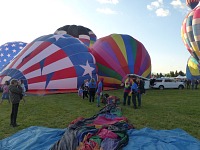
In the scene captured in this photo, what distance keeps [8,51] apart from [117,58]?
1058 centimetres

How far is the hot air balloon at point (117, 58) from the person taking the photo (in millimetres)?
19156

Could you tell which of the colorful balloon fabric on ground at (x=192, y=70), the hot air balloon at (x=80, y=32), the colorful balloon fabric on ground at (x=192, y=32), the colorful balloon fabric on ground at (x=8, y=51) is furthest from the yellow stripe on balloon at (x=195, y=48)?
the colorful balloon fabric on ground at (x=8, y=51)

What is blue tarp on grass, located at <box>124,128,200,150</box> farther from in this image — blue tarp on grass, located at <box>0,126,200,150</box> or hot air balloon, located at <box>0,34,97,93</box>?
hot air balloon, located at <box>0,34,97,93</box>

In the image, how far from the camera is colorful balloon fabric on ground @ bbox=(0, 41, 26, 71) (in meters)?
22.7

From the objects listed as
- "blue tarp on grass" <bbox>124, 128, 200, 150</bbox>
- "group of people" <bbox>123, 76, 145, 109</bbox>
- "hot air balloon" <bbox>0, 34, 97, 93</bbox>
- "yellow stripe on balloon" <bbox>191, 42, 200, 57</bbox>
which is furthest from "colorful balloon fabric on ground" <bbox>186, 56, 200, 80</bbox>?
"blue tarp on grass" <bbox>124, 128, 200, 150</bbox>

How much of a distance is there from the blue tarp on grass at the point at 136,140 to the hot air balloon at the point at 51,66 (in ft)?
30.3

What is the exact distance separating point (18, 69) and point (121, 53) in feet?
25.7

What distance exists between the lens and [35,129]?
6793mm

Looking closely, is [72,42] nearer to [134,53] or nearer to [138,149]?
[134,53]

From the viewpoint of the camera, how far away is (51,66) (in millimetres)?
15742

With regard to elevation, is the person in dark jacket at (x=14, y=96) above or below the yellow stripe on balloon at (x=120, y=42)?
below

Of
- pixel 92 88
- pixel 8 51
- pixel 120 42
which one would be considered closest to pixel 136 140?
pixel 92 88

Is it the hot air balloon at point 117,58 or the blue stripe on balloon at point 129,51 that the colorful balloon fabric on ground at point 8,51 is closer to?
the hot air balloon at point 117,58

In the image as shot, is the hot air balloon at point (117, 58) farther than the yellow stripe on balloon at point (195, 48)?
No
